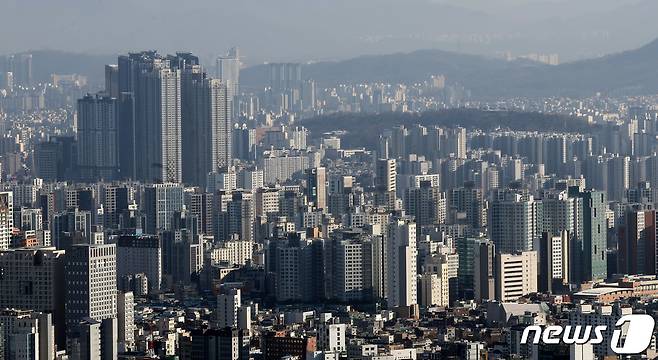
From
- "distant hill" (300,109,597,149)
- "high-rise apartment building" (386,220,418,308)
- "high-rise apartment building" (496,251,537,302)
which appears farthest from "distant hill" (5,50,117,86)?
"high-rise apartment building" (496,251,537,302)

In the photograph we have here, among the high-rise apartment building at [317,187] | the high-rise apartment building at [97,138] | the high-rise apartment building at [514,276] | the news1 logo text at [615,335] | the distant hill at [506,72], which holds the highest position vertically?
the distant hill at [506,72]

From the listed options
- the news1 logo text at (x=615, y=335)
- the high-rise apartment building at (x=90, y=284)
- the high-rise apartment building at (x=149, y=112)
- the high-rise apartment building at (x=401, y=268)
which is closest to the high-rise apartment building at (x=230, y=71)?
the high-rise apartment building at (x=149, y=112)

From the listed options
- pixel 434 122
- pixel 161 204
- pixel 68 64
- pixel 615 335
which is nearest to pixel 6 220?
pixel 161 204

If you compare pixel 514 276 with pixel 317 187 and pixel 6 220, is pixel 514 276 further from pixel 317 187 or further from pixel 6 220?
pixel 317 187

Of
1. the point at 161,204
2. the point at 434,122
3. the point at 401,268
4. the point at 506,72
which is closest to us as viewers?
the point at 401,268

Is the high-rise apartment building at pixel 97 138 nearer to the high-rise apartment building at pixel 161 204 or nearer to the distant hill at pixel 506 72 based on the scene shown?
the distant hill at pixel 506 72

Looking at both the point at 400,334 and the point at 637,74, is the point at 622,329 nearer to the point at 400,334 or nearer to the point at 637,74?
the point at 400,334

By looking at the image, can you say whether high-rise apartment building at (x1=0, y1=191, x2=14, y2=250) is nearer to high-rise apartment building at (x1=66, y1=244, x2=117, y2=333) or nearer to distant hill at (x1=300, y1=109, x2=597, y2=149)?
high-rise apartment building at (x1=66, y1=244, x2=117, y2=333)

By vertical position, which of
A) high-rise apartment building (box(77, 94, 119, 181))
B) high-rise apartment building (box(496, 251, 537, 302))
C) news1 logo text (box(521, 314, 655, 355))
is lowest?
high-rise apartment building (box(496, 251, 537, 302))

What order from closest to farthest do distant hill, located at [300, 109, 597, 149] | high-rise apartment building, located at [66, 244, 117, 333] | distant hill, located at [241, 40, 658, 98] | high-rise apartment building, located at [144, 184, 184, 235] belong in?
high-rise apartment building, located at [66, 244, 117, 333], high-rise apartment building, located at [144, 184, 184, 235], distant hill, located at [300, 109, 597, 149], distant hill, located at [241, 40, 658, 98]
